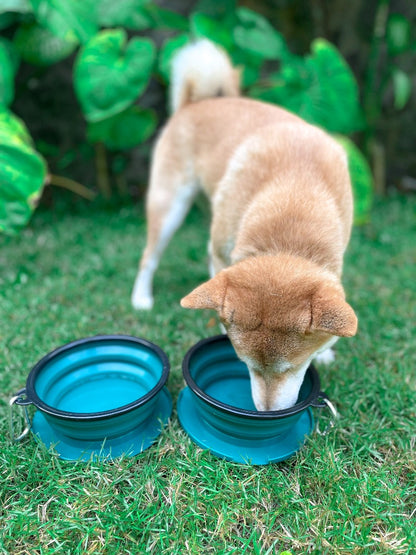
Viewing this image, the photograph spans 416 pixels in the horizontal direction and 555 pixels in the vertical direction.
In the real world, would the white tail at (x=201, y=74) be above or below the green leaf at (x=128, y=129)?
above

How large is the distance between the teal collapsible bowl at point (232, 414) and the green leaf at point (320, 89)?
3020mm

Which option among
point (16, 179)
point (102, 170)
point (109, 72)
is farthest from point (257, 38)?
point (16, 179)

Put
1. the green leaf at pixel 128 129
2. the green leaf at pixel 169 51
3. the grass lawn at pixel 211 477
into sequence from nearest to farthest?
the grass lawn at pixel 211 477
the green leaf at pixel 169 51
the green leaf at pixel 128 129

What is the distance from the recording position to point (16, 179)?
3354mm

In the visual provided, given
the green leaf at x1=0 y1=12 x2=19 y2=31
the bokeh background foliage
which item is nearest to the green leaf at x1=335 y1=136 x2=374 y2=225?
the bokeh background foliage

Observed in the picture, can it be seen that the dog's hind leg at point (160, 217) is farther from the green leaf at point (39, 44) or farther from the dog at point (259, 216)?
the green leaf at point (39, 44)

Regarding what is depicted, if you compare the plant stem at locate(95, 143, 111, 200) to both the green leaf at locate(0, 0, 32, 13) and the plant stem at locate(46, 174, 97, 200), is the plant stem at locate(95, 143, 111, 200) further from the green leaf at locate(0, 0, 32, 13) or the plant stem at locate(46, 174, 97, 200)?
the green leaf at locate(0, 0, 32, 13)

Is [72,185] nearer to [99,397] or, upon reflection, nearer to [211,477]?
[99,397]

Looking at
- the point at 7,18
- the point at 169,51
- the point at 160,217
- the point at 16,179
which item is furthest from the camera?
the point at 169,51

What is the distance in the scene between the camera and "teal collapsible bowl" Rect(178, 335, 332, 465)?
196 centimetres

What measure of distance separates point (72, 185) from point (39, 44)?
1.68 metres

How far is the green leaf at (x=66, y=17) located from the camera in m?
3.83

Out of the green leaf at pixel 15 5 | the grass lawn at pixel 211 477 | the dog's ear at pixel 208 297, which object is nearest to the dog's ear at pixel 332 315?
the dog's ear at pixel 208 297

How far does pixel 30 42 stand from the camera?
431cm
